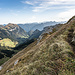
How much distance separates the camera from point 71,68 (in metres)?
8.12

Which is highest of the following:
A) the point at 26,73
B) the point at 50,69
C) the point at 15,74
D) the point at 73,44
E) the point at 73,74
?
the point at 73,44

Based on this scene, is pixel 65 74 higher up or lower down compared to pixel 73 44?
lower down

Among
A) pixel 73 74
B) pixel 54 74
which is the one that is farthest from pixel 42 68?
pixel 73 74

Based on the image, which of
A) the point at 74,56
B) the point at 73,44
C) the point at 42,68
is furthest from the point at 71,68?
the point at 73,44

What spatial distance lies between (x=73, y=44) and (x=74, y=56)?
4.30m

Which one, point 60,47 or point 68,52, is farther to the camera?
point 60,47

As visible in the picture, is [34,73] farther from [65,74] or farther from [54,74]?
[65,74]

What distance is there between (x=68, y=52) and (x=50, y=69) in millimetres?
4367

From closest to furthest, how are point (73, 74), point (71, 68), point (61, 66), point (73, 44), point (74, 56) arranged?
point (73, 74)
point (71, 68)
point (61, 66)
point (74, 56)
point (73, 44)

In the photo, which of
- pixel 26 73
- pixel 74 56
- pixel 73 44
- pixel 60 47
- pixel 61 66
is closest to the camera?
pixel 61 66

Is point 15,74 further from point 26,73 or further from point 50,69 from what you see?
point 50,69

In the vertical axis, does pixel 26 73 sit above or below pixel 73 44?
below

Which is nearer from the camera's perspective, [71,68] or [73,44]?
[71,68]

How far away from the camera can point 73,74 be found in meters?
6.95
